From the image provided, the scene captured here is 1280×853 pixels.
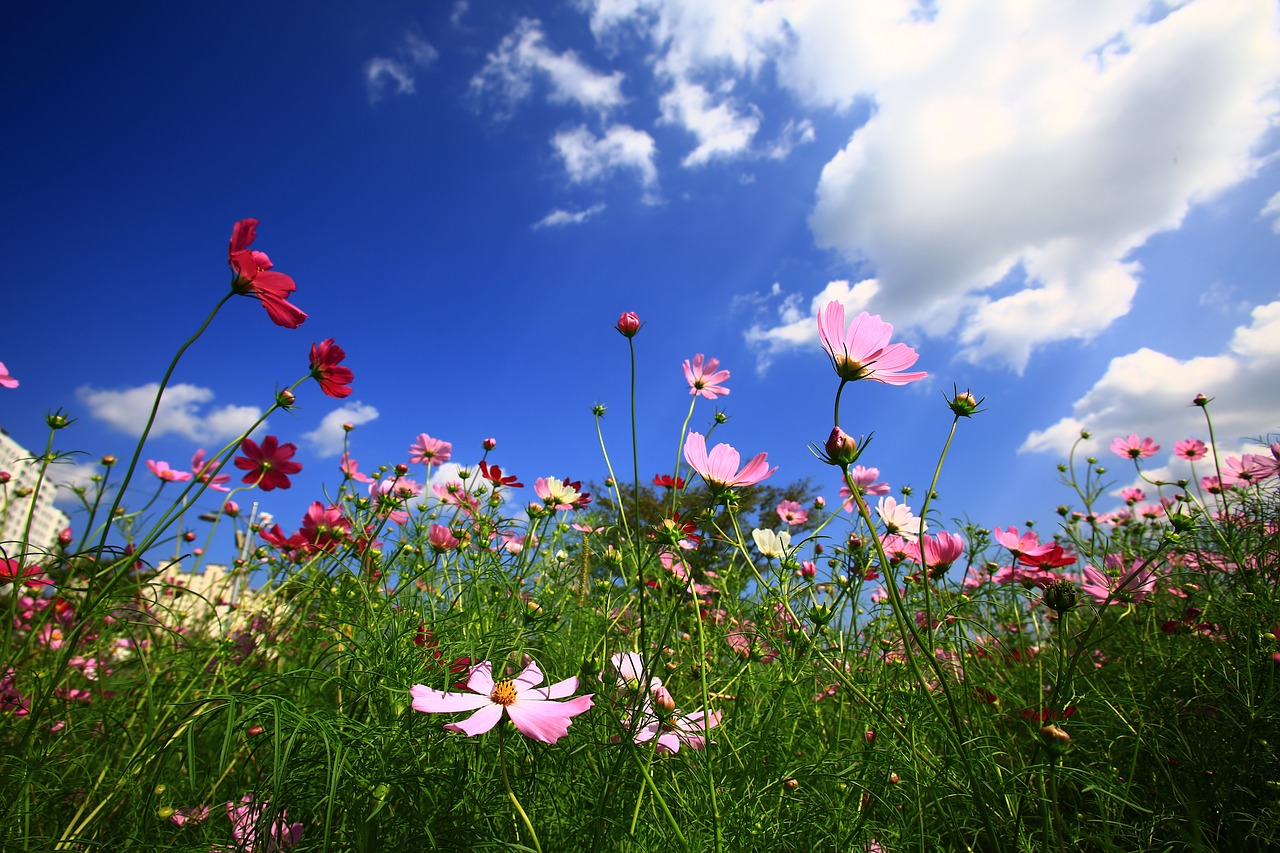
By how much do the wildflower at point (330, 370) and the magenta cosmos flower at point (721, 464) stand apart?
2.16ft

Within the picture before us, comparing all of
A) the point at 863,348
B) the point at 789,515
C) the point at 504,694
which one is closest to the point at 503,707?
the point at 504,694

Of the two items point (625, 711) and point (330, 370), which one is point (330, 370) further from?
point (625, 711)

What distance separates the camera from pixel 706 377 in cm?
150

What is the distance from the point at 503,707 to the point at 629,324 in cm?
72

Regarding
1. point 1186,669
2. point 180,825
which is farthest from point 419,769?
point 1186,669

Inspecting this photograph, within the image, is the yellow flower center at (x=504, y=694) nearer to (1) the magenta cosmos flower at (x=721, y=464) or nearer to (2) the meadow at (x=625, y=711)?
(2) the meadow at (x=625, y=711)

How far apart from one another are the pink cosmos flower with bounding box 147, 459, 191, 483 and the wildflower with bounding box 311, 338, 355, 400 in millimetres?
842

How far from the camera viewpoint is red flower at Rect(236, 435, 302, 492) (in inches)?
50.5

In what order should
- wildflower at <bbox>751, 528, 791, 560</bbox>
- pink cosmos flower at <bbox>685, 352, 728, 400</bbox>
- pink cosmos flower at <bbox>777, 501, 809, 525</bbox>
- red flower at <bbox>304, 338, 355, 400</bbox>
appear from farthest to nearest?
pink cosmos flower at <bbox>777, 501, 809, 525</bbox>
pink cosmos flower at <bbox>685, 352, 728, 400</bbox>
wildflower at <bbox>751, 528, 791, 560</bbox>
red flower at <bbox>304, 338, 355, 400</bbox>

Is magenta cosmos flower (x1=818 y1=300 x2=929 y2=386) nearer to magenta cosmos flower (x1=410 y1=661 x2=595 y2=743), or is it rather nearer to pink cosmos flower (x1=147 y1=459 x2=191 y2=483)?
magenta cosmos flower (x1=410 y1=661 x2=595 y2=743)

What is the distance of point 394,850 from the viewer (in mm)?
705

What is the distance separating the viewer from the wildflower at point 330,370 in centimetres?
107

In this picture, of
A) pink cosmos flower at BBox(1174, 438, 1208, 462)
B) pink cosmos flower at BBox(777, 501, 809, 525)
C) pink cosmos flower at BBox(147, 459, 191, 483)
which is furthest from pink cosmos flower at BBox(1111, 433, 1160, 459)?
pink cosmos flower at BBox(147, 459, 191, 483)

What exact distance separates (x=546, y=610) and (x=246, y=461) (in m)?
0.73
